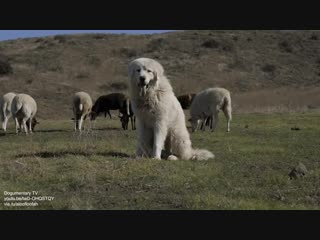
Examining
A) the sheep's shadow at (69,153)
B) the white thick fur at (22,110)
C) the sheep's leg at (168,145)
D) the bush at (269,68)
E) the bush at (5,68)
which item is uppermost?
the sheep's leg at (168,145)

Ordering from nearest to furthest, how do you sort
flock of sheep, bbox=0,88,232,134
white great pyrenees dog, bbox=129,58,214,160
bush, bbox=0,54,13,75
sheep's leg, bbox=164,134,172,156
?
white great pyrenees dog, bbox=129,58,214,160, sheep's leg, bbox=164,134,172,156, flock of sheep, bbox=0,88,232,134, bush, bbox=0,54,13,75

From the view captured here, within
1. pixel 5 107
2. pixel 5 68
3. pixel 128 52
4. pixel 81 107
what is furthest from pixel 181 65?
pixel 81 107

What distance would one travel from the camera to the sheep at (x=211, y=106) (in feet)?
74.1

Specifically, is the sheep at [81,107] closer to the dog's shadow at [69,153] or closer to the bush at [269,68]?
the dog's shadow at [69,153]

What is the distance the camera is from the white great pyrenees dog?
37.7ft

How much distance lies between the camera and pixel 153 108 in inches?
456

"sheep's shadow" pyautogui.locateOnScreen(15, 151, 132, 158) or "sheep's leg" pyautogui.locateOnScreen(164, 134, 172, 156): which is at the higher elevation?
"sheep's leg" pyautogui.locateOnScreen(164, 134, 172, 156)

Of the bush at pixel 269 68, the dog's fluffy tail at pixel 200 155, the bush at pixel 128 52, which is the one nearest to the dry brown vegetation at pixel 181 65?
the bush at pixel 269 68

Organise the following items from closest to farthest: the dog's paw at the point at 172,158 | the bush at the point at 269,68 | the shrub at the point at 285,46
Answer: the dog's paw at the point at 172,158, the bush at the point at 269,68, the shrub at the point at 285,46

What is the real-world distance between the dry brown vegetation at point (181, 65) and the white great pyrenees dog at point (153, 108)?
24403 mm

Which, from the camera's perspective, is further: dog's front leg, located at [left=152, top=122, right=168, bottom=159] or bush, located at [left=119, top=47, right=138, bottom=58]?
bush, located at [left=119, top=47, right=138, bottom=58]

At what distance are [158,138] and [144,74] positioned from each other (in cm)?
125

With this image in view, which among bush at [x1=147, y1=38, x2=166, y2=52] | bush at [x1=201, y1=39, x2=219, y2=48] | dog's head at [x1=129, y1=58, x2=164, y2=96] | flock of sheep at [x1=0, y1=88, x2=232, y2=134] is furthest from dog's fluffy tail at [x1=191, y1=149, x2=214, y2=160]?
bush at [x1=201, y1=39, x2=219, y2=48]

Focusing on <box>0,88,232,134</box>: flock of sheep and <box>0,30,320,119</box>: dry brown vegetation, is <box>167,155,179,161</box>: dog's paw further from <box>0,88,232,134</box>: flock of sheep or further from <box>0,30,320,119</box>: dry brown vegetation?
<box>0,30,320,119</box>: dry brown vegetation
